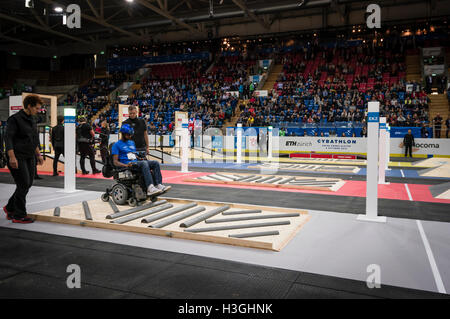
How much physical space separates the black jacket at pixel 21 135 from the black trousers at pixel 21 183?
0.39 ft

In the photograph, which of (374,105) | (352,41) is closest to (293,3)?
(352,41)

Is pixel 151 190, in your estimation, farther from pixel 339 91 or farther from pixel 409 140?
pixel 339 91

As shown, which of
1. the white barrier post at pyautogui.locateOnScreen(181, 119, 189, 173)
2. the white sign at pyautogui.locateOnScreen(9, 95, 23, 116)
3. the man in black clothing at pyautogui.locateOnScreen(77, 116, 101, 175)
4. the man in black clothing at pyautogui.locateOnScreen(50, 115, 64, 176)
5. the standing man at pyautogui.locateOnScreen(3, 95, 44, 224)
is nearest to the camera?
the standing man at pyautogui.locateOnScreen(3, 95, 44, 224)

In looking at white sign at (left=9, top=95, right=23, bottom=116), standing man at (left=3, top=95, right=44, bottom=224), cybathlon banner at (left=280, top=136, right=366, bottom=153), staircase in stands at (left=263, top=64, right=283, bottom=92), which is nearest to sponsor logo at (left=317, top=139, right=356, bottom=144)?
cybathlon banner at (left=280, top=136, right=366, bottom=153)

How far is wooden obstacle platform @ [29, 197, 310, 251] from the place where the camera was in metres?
3.98

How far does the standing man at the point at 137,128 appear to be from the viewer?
21.2ft

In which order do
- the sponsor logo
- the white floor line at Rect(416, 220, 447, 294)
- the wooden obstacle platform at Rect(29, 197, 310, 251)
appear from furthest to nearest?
the sponsor logo
the wooden obstacle platform at Rect(29, 197, 310, 251)
the white floor line at Rect(416, 220, 447, 294)

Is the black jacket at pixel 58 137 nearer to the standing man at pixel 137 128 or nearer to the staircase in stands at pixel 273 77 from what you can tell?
the standing man at pixel 137 128

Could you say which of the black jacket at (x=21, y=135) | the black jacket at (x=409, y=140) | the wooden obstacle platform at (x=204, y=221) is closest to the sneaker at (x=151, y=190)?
the wooden obstacle platform at (x=204, y=221)

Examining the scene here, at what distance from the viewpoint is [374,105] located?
505cm

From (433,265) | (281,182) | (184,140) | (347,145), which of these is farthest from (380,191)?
(347,145)

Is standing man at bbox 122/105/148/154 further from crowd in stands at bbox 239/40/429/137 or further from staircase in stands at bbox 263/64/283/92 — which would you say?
staircase in stands at bbox 263/64/283/92

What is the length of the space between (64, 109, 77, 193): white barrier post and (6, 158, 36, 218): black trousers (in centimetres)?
254
